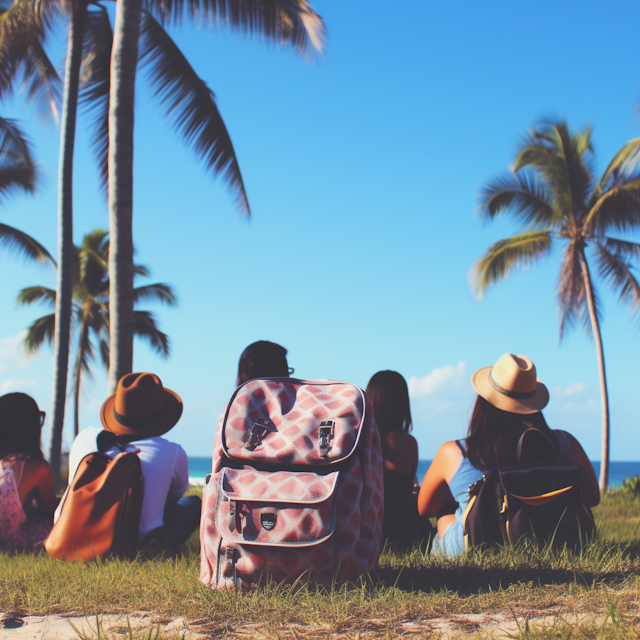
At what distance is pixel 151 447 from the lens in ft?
12.2

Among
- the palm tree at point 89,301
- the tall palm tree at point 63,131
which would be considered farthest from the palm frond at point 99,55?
the palm tree at point 89,301

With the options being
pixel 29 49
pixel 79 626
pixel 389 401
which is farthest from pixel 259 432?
pixel 29 49

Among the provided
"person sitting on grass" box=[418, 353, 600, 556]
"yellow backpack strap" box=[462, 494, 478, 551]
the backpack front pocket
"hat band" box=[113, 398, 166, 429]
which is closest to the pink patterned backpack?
the backpack front pocket

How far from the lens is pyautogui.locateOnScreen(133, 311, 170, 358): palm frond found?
82.7 feet

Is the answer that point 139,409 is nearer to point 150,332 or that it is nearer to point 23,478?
point 23,478

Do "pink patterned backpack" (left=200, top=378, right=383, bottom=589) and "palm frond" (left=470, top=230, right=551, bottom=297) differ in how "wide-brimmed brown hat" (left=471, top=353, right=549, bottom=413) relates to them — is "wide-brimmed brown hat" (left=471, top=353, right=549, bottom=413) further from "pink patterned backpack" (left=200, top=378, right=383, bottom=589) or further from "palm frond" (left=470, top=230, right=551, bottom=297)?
"palm frond" (left=470, top=230, right=551, bottom=297)

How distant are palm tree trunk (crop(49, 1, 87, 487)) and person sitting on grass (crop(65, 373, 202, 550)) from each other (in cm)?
686

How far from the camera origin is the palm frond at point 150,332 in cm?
2520

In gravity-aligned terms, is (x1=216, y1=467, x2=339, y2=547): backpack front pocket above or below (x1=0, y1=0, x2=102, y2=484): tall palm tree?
below

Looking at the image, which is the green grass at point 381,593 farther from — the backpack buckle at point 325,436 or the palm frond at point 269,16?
the palm frond at point 269,16

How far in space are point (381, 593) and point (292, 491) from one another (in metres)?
0.59

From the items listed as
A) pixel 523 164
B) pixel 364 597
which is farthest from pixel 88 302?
pixel 364 597

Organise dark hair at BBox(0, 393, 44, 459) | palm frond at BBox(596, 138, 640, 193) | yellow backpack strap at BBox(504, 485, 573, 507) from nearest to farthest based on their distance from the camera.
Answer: yellow backpack strap at BBox(504, 485, 573, 507) < dark hair at BBox(0, 393, 44, 459) < palm frond at BBox(596, 138, 640, 193)

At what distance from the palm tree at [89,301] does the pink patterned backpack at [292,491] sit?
22644 mm
